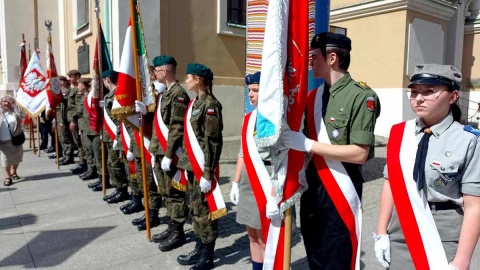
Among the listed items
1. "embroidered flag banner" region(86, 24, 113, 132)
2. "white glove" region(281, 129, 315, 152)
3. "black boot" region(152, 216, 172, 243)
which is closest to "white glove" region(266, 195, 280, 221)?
"white glove" region(281, 129, 315, 152)

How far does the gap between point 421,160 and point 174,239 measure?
2.91m

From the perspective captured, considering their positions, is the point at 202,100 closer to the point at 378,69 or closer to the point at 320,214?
the point at 320,214

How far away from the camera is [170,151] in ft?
13.4

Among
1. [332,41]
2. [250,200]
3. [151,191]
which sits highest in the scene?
[332,41]

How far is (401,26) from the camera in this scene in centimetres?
1181

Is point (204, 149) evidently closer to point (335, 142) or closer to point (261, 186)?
point (261, 186)

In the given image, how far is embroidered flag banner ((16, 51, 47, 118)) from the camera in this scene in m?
8.63

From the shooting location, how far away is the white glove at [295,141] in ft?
6.86

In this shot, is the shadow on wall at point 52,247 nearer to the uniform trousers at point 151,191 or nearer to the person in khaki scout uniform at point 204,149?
the uniform trousers at point 151,191

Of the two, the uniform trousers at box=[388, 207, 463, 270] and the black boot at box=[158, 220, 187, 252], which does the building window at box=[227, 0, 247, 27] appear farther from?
the uniform trousers at box=[388, 207, 463, 270]

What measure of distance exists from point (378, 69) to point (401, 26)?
1.50m

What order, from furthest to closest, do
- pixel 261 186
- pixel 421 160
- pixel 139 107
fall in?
pixel 139 107 < pixel 261 186 < pixel 421 160

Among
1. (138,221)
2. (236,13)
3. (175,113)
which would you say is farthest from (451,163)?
(236,13)

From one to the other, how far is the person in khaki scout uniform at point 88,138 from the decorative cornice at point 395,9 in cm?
948
